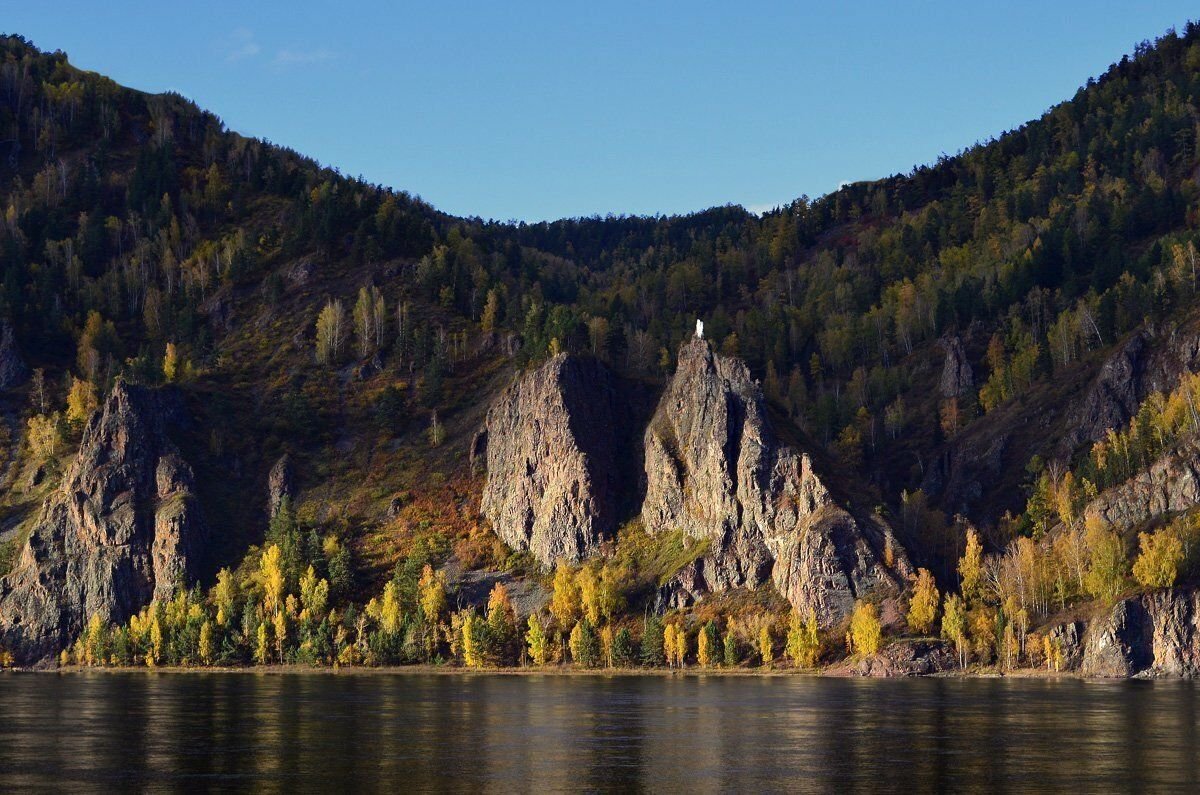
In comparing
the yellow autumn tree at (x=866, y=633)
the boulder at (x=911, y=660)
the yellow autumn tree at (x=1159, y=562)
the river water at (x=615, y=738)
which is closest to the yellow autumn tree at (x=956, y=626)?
the boulder at (x=911, y=660)

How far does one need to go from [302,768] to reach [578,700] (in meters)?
62.6

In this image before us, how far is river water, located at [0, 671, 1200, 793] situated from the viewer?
90500 mm

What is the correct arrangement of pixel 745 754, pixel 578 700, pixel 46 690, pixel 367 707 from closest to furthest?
pixel 745 754
pixel 367 707
pixel 578 700
pixel 46 690

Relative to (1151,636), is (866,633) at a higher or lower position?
higher

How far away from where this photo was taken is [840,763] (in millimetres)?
97812

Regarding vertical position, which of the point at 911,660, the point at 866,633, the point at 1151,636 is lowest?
the point at 911,660

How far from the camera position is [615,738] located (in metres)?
114

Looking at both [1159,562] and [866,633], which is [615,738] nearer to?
[866,633]

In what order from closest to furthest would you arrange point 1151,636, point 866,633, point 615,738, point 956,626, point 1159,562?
point 615,738
point 1151,636
point 1159,562
point 956,626
point 866,633

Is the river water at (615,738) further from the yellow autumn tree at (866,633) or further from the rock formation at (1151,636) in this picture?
the yellow autumn tree at (866,633)

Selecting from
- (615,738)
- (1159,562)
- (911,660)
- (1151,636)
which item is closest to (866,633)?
(911,660)

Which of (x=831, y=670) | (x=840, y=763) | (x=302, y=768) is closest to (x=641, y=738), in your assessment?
(x=840, y=763)

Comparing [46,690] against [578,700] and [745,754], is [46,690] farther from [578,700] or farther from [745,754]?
[745,754]

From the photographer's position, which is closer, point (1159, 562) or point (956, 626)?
point (1159, 562)
